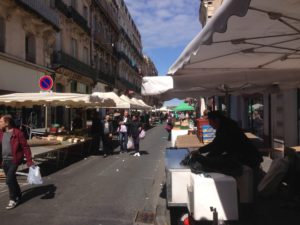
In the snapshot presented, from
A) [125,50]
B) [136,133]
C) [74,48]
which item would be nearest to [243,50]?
[136,133]

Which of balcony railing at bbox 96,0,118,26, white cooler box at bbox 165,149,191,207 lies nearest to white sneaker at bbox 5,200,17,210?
white cooler box at bbox 165,149,191,207

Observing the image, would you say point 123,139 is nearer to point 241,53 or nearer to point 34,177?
point 34,177

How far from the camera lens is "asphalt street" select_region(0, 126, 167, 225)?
20.1 feet

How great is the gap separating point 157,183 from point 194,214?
4488mm

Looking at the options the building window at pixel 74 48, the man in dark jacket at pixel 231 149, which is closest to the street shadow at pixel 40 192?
the man in dark jacket at pixel 231 149

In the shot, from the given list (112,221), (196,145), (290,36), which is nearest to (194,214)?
(112,221)

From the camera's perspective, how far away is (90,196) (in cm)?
763

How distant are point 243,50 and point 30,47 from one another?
19301 mm

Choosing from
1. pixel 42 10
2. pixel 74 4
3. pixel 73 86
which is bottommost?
pixel 73 86

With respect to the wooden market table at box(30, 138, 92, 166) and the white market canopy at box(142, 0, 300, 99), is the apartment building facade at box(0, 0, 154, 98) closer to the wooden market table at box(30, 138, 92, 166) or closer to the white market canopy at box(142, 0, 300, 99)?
the wooden market table at box(30, 138, 92, 166)

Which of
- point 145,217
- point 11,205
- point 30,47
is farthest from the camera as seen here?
point 30,47

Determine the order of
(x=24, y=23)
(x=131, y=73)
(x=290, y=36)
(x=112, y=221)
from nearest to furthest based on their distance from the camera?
1. (x=290, y=36)
2. (x=112, y=221)
3. (x=24, y=23)
4. (x=131, y=73)

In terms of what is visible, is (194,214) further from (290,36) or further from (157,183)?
(157,183)

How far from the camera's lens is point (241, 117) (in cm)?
1883
